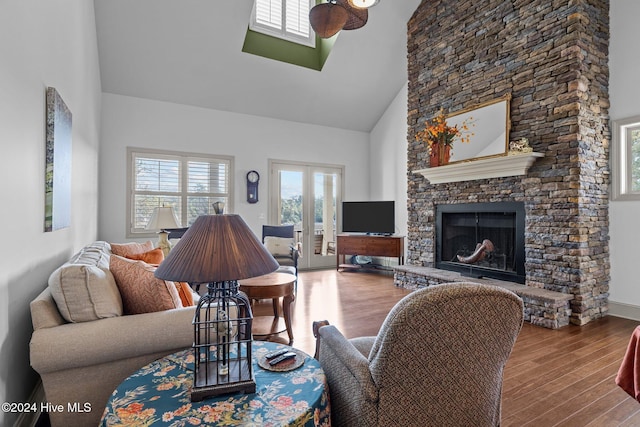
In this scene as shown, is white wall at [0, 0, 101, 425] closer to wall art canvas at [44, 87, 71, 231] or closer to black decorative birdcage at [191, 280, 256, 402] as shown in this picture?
wall art canvas at [44, 87, 71, 231]

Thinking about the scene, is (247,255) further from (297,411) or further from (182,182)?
(182,182)

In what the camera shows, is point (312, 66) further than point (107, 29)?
Yes

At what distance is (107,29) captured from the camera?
14.8ft

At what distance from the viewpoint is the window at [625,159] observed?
367 cm

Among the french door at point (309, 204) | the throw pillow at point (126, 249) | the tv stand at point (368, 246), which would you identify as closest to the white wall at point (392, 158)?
the tv stand at point (368, 246)

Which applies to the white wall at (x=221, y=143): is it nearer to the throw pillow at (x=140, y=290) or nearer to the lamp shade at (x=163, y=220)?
the lamp shade at (x=163, y=220)

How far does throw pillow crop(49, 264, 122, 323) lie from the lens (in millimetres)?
1571

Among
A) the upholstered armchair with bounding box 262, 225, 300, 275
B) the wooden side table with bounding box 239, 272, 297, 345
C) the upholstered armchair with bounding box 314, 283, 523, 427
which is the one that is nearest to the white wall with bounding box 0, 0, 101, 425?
the wooden side table with bounding box 239, 272, 297, 345

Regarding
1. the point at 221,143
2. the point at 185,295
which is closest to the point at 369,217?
the point at 221,143

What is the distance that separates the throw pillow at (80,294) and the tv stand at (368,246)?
5024mm

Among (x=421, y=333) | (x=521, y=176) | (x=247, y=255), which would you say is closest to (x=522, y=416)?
(x=421, y=333)

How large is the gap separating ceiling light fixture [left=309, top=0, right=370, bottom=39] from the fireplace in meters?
2.76

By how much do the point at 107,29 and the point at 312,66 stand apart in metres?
Answer: 3.06

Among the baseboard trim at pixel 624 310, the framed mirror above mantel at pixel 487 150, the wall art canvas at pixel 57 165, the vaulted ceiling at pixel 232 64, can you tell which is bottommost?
the baseboard trim at pixel 624 310
